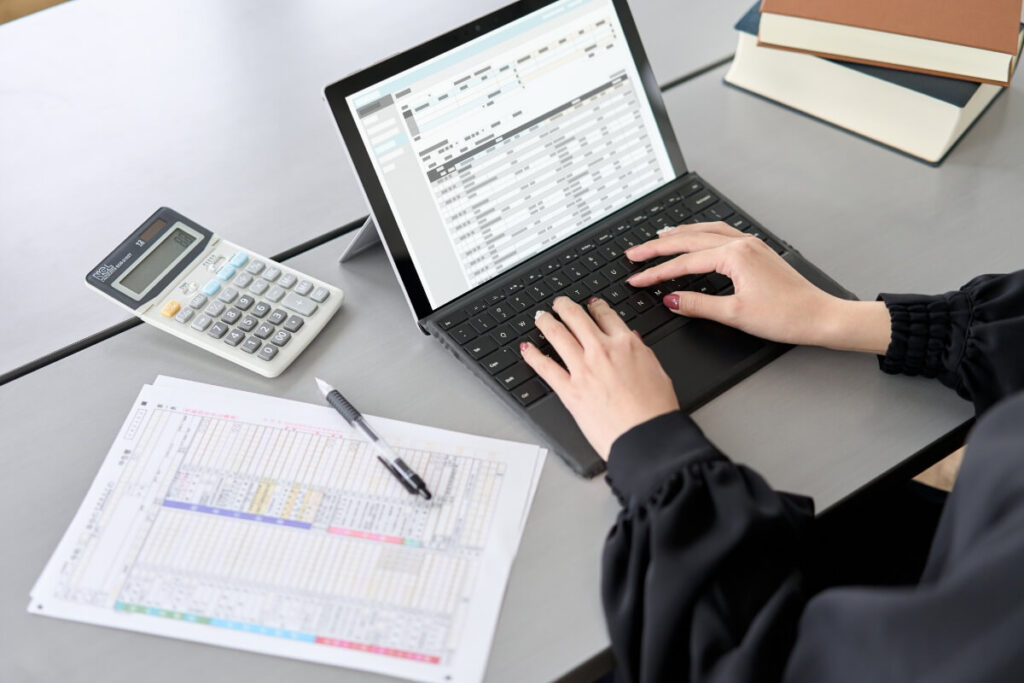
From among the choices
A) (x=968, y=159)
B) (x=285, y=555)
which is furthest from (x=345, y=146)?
(x=968, y=159)

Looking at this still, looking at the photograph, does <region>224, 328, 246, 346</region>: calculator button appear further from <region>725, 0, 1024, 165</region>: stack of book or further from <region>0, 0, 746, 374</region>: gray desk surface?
<region>725, 0, 1024, 165</region>: stack of book

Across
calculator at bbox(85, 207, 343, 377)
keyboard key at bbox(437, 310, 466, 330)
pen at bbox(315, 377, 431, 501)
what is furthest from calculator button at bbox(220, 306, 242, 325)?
keyboard key at bbox(437, 310, 466, 330)

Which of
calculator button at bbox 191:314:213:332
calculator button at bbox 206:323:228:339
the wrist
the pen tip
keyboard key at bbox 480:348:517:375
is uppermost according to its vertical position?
calculator button at bbox 191:314:213:332

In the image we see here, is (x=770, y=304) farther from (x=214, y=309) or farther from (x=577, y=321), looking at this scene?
(x=214, y=309)

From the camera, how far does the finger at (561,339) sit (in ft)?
2.84

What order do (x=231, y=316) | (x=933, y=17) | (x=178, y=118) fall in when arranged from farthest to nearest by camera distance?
(x=178, y=118)
(x=933, y=17)
(x=231, y=316)

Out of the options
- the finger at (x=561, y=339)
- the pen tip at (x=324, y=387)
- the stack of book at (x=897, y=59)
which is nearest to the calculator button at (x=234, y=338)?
the pen tip at (x=324, y=387)

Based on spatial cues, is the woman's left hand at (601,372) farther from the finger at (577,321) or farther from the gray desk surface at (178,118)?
the gray desk surface at (178,118)

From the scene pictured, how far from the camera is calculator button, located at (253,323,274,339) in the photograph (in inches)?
36.9

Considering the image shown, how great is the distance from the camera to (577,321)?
35.2 inches

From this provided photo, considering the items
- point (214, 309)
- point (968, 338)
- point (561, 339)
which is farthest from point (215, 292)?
point (968, 338)

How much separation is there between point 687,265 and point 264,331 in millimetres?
464

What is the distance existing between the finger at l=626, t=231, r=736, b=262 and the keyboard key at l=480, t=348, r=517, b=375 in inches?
7.2

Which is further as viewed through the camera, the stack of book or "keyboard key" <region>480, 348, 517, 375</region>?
the stack of book
